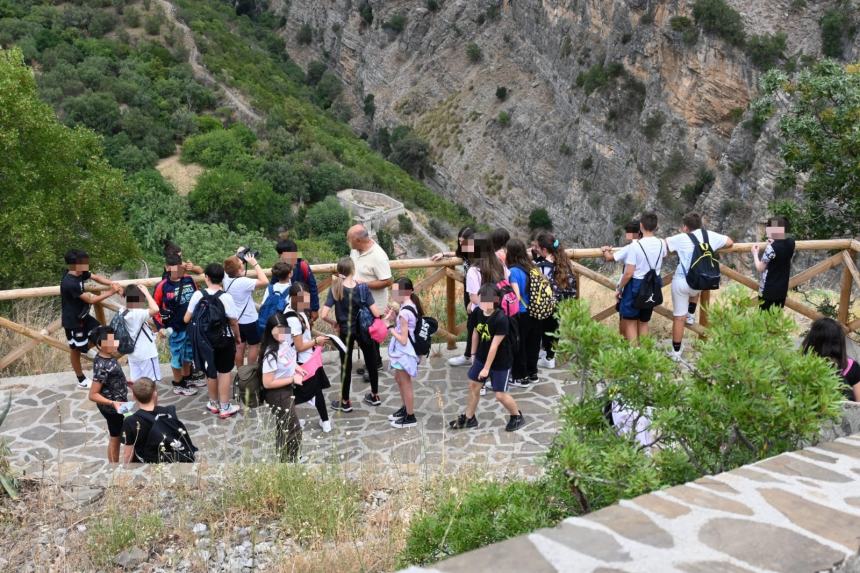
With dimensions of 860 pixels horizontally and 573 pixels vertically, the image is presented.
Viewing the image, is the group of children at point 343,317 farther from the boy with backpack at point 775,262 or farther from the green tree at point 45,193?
the green tree at point 45,193

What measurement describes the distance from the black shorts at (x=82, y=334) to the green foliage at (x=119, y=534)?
3302mm

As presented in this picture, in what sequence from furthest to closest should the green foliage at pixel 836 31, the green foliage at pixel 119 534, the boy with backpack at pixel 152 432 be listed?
the green foliage at pixel 836 31 < the boy with backpack at pixel 152 432 < the green foliage at pixel 119 534

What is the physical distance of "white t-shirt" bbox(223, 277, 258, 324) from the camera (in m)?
7.24

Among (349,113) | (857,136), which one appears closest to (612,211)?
(349,113)

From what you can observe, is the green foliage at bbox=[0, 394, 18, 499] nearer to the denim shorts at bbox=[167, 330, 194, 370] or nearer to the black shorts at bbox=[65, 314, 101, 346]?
the denim shorts at bbox=[167, 330, 194, 370]

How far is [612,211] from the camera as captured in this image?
149ft

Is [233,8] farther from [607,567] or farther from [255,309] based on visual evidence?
[607,567]

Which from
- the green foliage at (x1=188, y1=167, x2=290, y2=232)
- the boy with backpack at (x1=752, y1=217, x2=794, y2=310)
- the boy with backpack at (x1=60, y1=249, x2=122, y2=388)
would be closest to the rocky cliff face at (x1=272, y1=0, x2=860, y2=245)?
the green foliage at (x1=188, y1=167, x2=290, y2=232)

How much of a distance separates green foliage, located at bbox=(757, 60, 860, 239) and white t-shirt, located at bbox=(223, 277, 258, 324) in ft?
23.0

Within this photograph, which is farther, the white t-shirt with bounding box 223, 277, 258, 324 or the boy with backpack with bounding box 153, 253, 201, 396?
the boy with backpack with bounding box 153, 253, 201, 396

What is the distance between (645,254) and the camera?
7.33 meters

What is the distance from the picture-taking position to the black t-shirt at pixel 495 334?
6.41 m

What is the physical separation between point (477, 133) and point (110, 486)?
2097 inches

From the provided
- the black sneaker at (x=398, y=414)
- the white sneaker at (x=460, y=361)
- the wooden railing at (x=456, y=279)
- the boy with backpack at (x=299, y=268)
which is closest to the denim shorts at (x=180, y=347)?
the wooden railing at (x=456, y=279)
